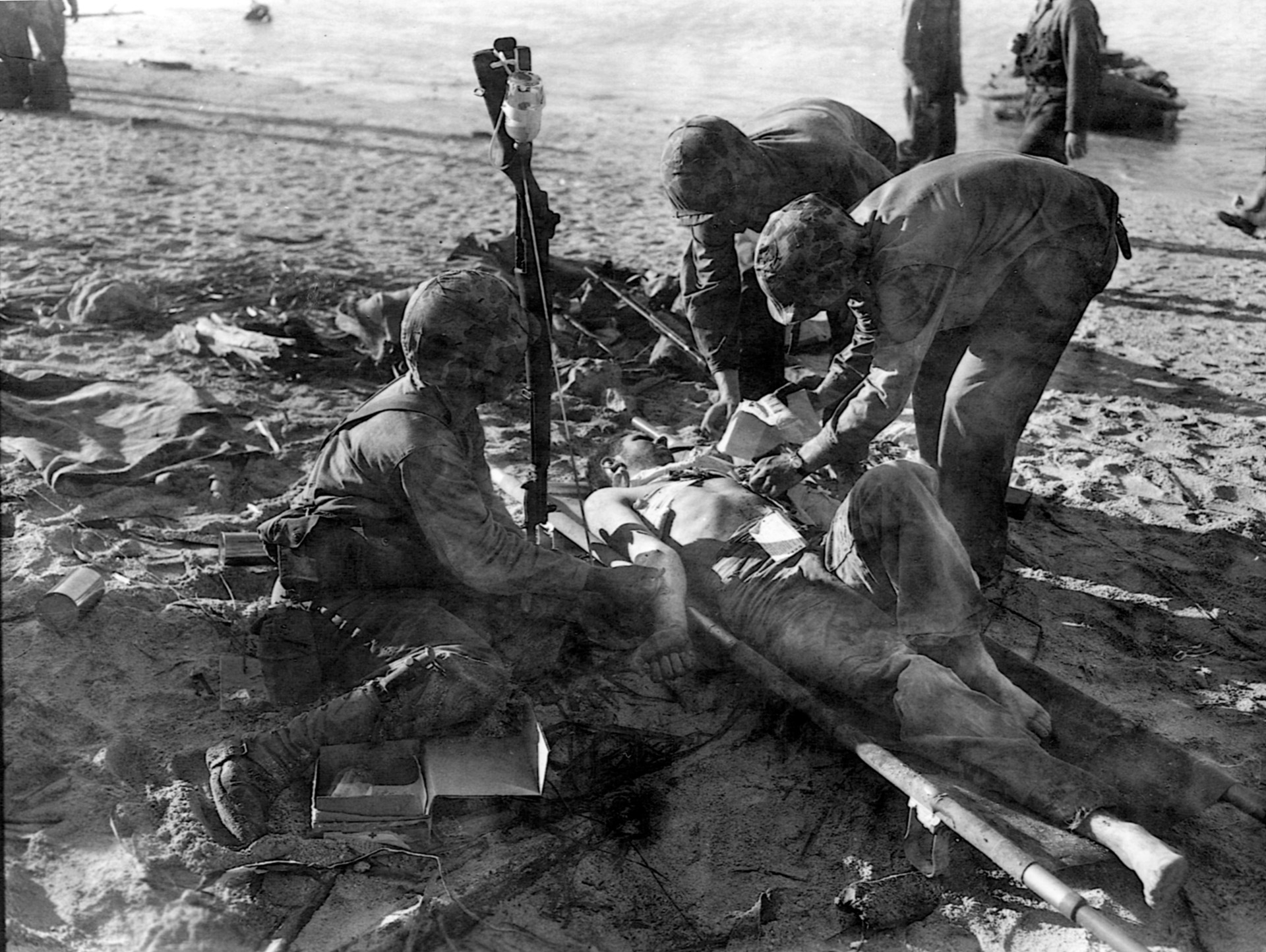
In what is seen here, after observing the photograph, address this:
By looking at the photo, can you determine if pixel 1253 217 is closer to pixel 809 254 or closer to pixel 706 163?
pixel 706 163

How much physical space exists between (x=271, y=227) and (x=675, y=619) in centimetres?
726

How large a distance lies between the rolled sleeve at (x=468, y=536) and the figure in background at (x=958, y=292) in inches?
40.7

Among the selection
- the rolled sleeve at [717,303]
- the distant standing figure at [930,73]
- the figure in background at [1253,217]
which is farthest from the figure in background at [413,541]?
the figure in background at [1253,217]

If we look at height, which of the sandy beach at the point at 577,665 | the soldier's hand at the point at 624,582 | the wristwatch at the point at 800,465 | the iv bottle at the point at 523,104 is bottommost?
the sandy beach at the point at 577,665

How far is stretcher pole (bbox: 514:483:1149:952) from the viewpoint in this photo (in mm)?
2900

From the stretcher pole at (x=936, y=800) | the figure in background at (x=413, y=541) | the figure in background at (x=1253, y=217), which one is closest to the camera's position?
the stretcher pole at (x=936, y=800)

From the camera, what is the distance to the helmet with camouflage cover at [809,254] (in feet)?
13.8

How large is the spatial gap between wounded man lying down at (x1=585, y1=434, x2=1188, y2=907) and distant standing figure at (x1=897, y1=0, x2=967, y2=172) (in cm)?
594

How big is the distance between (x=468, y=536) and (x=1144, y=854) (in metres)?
2.23

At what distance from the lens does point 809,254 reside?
4.21 meters

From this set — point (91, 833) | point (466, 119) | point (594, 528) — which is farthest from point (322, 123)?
point (91, 833)

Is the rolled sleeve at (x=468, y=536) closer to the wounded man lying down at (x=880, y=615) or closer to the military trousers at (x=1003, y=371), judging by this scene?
the wounded man lying down at (x=880, y=615)

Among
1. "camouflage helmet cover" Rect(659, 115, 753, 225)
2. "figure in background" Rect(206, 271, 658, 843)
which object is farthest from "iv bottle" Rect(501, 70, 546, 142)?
"camouflage helmet cover" Rect(659, 115, 753, 225)

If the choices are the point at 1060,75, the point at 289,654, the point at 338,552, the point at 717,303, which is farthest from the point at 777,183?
the point at 1060,75
